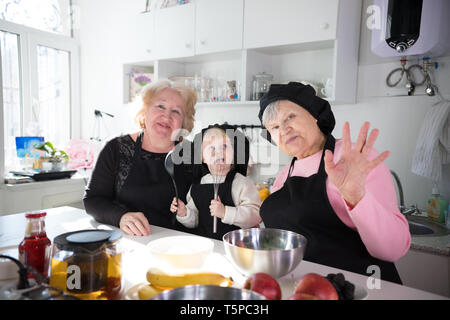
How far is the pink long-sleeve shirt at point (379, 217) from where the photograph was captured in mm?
1118

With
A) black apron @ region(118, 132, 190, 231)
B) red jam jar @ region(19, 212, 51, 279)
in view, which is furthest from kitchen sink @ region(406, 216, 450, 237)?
red jam jar @ region(19, 212, 51, 279)

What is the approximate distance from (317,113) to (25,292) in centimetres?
115

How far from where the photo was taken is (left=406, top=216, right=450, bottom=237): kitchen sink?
194cm

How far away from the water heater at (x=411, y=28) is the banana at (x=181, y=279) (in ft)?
5.30

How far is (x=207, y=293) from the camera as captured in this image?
0.74 meters

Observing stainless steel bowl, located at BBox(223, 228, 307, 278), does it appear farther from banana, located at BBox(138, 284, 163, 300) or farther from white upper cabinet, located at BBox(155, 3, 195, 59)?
white upper cabinet, located at BBox(155, 3, 195, 59)

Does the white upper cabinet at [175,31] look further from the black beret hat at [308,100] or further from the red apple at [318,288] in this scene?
the red apple at [318,288]

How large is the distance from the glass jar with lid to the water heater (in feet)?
2.56

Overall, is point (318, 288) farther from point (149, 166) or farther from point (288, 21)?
point (288, 21)

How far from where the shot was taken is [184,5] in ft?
9.50

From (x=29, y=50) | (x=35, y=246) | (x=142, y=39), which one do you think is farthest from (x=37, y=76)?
(x=35, y=246)

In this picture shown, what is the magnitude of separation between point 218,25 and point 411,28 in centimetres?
140
